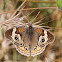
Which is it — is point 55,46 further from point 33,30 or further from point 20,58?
point 33,30

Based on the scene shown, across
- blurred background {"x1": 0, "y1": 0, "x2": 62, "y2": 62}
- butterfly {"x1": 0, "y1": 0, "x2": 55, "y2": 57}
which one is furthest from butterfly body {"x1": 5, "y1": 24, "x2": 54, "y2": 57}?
blurred background {"x1": 0, "y1": 0, "x2": 62, "y2": 62}

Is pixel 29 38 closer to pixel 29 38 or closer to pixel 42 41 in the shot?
pixel 29 38

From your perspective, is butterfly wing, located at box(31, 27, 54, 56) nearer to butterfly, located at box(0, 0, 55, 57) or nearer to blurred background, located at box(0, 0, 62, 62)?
butterfly, located at box(0, 0, 55, 57)

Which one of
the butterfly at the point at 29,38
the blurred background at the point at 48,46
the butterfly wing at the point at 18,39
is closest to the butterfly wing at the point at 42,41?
the butterfly at the point at 29,38

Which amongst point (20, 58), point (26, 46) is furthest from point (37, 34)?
point (20, 58)

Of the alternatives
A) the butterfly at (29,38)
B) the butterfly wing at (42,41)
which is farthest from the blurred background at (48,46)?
the butterfly wing at (42,41)

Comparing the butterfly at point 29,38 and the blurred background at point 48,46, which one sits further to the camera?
the blurred background at point 48,46

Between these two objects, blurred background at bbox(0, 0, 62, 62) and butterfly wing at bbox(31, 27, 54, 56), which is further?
blurred background at bbox(0, 0, 62, 62)

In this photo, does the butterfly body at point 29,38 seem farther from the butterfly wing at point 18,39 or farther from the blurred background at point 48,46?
the blurred background at point 48,46
